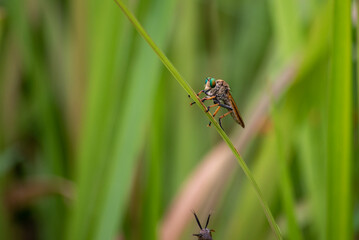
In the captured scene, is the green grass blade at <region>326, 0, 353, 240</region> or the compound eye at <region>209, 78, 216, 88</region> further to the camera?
the compound eye at <region>209, 78, 216, 88</region>

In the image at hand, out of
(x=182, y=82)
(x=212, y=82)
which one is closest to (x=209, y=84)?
(x=212, y=82)

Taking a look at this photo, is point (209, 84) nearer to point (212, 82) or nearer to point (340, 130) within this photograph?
point (212, 82)

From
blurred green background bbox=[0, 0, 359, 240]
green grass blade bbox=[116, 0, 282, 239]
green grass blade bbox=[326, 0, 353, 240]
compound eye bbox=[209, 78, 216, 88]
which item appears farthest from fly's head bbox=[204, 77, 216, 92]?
green grass blade bbox=[116, 0, 282, 239]

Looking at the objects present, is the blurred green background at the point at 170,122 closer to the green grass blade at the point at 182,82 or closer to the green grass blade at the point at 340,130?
the green grass blade at the point at 340,130

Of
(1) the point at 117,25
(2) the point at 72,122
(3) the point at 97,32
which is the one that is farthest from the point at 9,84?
(1) the point at 117,25

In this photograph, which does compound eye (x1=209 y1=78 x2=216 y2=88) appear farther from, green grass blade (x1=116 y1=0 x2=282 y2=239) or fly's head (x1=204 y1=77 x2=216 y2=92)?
green grass blade (x1=116 y1=0 x2=282 y2=239)

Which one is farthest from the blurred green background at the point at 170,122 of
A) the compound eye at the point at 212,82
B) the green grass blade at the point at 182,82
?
the green grass blade at the point at 182,82

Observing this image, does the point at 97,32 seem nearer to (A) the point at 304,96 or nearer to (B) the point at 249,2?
(A) the point at 304,96
